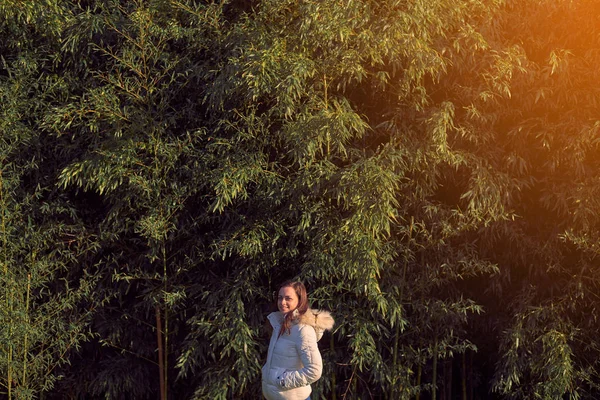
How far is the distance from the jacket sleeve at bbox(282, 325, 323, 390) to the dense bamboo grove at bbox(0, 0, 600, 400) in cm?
178

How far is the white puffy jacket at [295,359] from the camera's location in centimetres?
431

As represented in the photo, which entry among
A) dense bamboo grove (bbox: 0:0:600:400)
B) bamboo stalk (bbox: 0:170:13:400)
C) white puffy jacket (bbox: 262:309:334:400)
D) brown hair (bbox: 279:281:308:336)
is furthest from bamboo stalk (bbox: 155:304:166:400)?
brown hair (bbox: 279:281:308:336)

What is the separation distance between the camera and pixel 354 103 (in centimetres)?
667

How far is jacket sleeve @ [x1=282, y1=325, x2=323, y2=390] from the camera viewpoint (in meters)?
4.30

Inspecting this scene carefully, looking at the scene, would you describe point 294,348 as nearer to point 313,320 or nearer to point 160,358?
point 313,320

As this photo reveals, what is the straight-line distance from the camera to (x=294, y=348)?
4.36m

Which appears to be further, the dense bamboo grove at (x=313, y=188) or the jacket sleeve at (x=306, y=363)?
the dense bamboo grove at (x=313, y=188)

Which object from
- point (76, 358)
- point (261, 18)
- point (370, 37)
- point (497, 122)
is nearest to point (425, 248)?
point (497, 122)

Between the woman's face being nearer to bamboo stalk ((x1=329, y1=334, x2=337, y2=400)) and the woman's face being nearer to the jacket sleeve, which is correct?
the jacket sleeve

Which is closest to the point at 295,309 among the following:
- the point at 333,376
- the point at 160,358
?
the point at 333,376

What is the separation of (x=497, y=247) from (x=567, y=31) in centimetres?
157

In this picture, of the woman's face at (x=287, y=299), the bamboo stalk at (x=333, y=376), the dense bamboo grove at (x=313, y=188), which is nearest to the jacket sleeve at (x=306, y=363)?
the woman's face at (x=287, y=299)

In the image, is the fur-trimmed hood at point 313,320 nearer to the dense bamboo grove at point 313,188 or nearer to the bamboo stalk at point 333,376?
the dense bamboo grove at point 313,188

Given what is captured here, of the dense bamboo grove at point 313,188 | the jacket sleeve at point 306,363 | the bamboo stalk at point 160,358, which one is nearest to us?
the jacket sleeve at point 306,363
